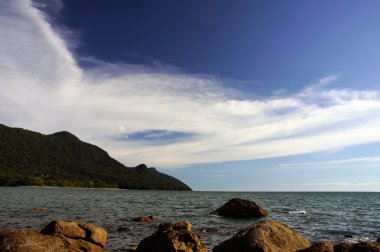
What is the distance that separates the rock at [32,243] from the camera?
1722cm

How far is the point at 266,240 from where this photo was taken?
1870cm

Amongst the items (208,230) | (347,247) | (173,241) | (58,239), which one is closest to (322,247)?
(347,247)

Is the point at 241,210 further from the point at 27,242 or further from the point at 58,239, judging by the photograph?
the point at 27,242

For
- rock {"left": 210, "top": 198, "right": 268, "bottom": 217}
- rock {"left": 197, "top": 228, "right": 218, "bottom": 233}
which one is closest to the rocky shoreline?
rock {"left": 197, "top": 228, "right": 218, "bottom": 233}

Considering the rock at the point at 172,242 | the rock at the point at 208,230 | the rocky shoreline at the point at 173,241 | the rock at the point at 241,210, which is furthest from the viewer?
the rock at the point at 241,210

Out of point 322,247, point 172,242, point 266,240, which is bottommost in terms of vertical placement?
point 172,242

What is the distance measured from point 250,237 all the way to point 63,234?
1044 cm

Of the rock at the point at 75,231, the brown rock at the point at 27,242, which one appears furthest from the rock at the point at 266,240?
the brown rock at the point at 27,242

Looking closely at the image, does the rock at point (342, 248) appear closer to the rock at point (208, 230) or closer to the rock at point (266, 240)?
the rock at point (266, 240)

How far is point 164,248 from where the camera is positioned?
19922mm

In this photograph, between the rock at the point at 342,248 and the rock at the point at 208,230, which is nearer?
the rock at the point at 342,248

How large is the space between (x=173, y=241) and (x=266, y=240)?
4.90 m

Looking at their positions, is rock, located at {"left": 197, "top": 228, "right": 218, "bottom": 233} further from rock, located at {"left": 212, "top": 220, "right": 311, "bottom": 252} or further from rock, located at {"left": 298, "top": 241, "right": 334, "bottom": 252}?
rock, located at {"left": 298, "top": 241, "right": 334, "bottom": 252}

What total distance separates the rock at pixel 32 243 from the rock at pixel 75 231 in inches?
42.9
